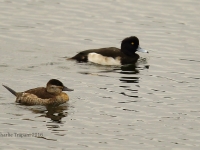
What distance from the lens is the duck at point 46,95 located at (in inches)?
712

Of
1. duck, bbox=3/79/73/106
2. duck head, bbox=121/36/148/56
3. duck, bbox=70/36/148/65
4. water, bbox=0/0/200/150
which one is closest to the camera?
water, bbox=0/0/200/150

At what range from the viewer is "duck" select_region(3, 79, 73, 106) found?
59.4ft

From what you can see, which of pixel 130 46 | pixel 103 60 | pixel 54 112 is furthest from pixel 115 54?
pixel 54 112

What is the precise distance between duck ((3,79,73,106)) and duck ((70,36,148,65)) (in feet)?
16.5

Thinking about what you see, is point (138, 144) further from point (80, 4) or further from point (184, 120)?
point (80, 4)

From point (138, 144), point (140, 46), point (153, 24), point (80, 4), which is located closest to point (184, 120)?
point (138, 144)

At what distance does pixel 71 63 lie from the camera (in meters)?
23.2

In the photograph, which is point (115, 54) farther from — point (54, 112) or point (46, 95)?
point (54, 112)

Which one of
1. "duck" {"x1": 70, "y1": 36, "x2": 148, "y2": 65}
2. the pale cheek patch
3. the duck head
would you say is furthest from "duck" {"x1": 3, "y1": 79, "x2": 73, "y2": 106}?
the duck head

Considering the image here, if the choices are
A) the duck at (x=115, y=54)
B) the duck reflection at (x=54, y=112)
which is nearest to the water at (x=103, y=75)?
the duck reflection at (x=54, y=112)

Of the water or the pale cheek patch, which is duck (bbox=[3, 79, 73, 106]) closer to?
the water

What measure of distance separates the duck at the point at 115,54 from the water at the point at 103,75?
12.8 inches

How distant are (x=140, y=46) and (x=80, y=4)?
4936 millimetres

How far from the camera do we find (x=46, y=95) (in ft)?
60.2
